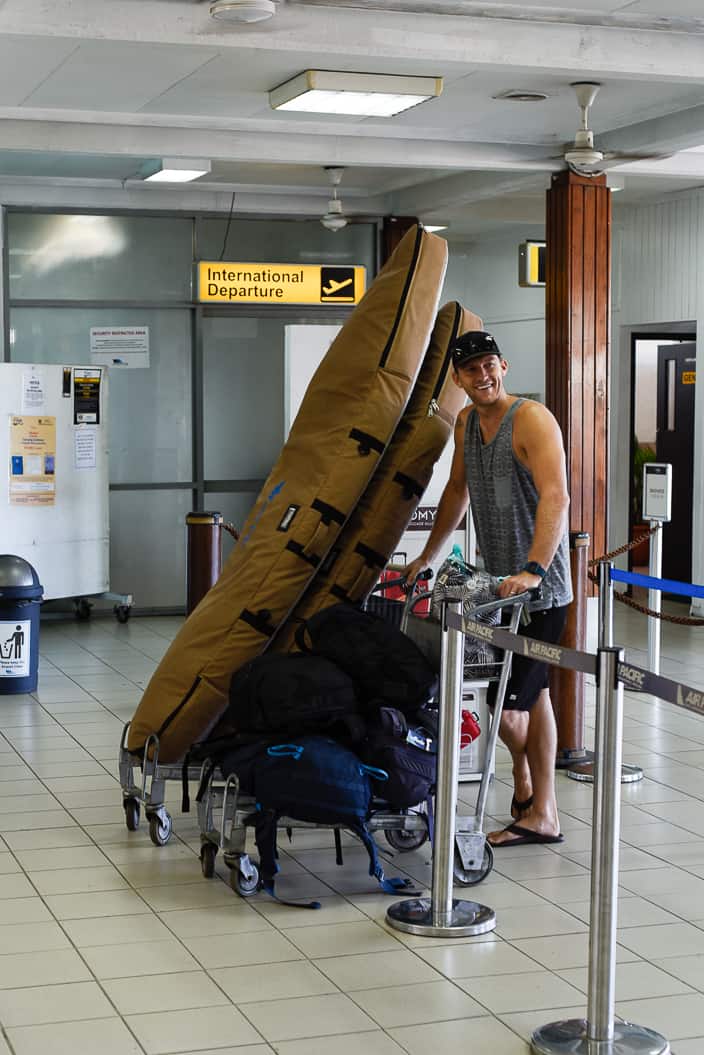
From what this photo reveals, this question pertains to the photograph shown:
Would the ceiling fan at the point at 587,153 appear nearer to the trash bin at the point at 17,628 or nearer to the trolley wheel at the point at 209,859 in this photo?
the trash bin at the point at 17,628

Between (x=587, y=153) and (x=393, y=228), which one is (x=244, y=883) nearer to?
(x=587, y=153)

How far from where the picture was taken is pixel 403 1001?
3518 mm

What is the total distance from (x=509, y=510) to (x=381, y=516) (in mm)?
423

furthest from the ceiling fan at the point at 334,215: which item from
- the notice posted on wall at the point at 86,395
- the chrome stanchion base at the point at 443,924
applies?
the chrome stanchion base at the point at 443,924

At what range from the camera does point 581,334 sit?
800cm

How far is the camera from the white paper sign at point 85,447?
10.1m

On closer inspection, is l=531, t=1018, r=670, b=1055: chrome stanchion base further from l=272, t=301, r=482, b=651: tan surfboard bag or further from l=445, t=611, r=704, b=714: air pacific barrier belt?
l=272, t=301, r=482, b=651: tan surfboard bag

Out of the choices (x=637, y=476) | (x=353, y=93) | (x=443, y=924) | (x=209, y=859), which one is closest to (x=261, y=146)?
(x=353, y=93)

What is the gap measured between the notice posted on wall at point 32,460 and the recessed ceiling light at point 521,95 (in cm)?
425

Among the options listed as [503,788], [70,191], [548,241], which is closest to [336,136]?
[548,241]

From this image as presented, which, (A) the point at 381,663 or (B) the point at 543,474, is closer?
(A) the point at 381,663

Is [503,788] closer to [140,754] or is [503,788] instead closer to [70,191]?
[140,754]

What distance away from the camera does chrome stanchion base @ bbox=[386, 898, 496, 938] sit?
3.99m

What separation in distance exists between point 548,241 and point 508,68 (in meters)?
2.50
